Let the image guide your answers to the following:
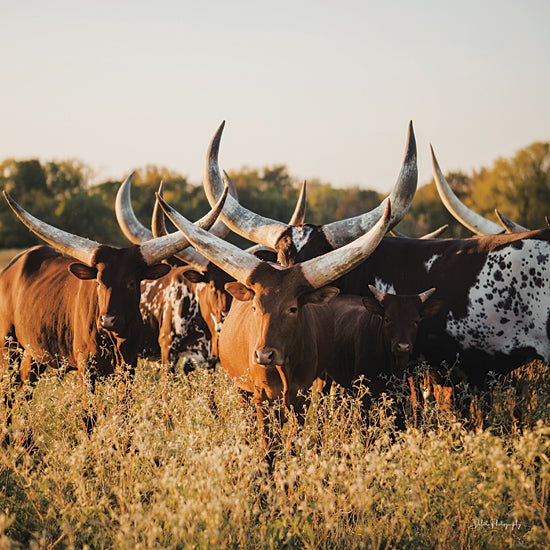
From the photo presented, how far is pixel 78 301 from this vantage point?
17.3 feet

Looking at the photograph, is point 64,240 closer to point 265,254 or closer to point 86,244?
point 86,244

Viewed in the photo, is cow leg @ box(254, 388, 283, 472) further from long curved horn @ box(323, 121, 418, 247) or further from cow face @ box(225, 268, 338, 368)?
long curved horn @ box(323, 121, 418, 247)

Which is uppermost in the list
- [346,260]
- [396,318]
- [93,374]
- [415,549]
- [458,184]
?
[458,184]

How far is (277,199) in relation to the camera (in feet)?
117

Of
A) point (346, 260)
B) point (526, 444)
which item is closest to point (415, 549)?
point (526, 444)

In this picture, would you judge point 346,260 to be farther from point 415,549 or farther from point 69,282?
point 69,282

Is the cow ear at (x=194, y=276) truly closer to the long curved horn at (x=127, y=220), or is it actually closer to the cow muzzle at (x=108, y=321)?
the cow muzzle at (x=108, y=321)

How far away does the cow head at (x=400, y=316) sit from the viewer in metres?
4.75

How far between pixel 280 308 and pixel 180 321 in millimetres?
3161

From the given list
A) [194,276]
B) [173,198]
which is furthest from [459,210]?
[173,198]

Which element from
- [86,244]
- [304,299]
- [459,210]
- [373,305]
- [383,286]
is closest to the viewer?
[304,299]

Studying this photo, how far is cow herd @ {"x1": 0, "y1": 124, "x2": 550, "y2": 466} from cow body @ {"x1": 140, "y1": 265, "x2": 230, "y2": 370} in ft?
1.17

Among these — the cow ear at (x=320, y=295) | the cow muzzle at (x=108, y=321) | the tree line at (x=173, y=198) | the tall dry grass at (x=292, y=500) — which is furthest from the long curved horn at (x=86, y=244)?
the tree line at (x=173, y=198)

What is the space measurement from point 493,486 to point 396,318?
2136mm
